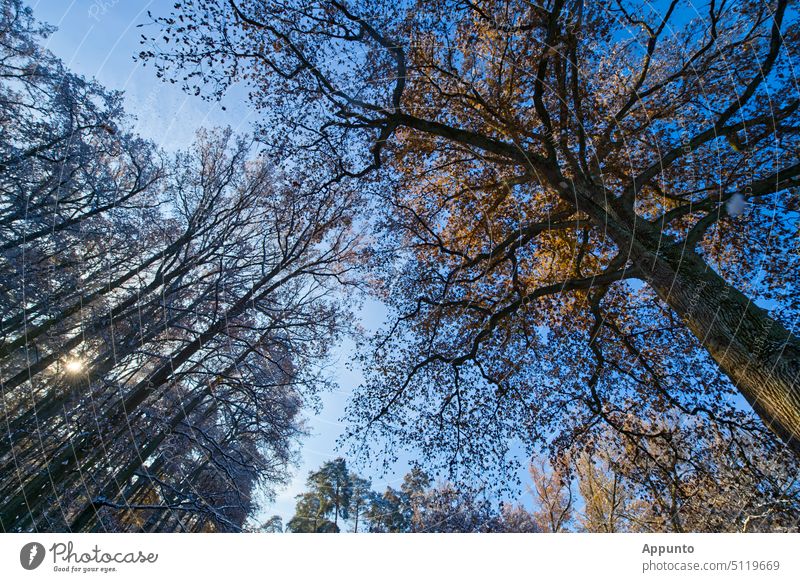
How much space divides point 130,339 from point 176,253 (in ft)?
6.29

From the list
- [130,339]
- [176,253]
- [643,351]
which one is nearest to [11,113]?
[176,253]
